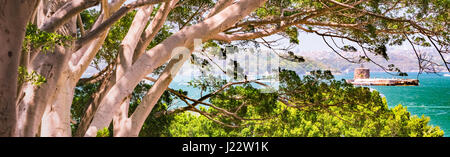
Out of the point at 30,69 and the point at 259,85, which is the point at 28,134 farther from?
the point at 259,85

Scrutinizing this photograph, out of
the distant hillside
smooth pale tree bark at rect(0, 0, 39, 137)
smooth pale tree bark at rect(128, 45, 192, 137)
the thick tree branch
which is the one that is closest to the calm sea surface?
the distant hillside

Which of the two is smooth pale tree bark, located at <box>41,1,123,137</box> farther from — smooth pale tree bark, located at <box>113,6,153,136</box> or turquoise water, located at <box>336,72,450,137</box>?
turquoise water, located at <box>336,72,450,137</box>

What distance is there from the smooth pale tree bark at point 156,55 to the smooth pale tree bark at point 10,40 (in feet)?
4.06

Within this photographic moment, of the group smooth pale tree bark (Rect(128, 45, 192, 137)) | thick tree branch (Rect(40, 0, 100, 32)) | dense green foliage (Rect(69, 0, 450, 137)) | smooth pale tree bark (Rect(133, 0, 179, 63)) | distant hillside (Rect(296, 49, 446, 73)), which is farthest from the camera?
distant hillside (Rect(296, 49, 446, 73))

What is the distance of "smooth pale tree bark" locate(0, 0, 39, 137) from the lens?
1.29 meters

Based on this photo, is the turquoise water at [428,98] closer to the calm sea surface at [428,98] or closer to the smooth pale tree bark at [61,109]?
the calm sea surface at [428,98]

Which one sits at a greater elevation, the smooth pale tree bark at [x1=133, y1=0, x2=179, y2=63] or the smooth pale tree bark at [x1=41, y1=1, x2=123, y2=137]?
the smooth pale tree bark at [x1=133, y1=0, x2=179, y2=63]

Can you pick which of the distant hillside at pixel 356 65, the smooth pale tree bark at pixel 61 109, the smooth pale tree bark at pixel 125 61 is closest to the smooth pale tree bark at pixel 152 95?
the smooth pale tree bark at pixel 125 61

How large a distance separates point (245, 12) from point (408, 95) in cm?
2917

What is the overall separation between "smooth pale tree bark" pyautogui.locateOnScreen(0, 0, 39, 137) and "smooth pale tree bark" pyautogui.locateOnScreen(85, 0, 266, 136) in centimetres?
124

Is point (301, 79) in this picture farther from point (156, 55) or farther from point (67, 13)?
point (67, 13)

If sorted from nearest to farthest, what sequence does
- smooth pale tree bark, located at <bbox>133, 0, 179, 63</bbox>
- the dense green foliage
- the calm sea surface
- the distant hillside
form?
smooth pale tree bark, located at <bbox>133, 0, 179, 63</bbox> → the dense green foliage → the distant hillside → the calm sea surface

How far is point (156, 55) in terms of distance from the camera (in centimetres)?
267
